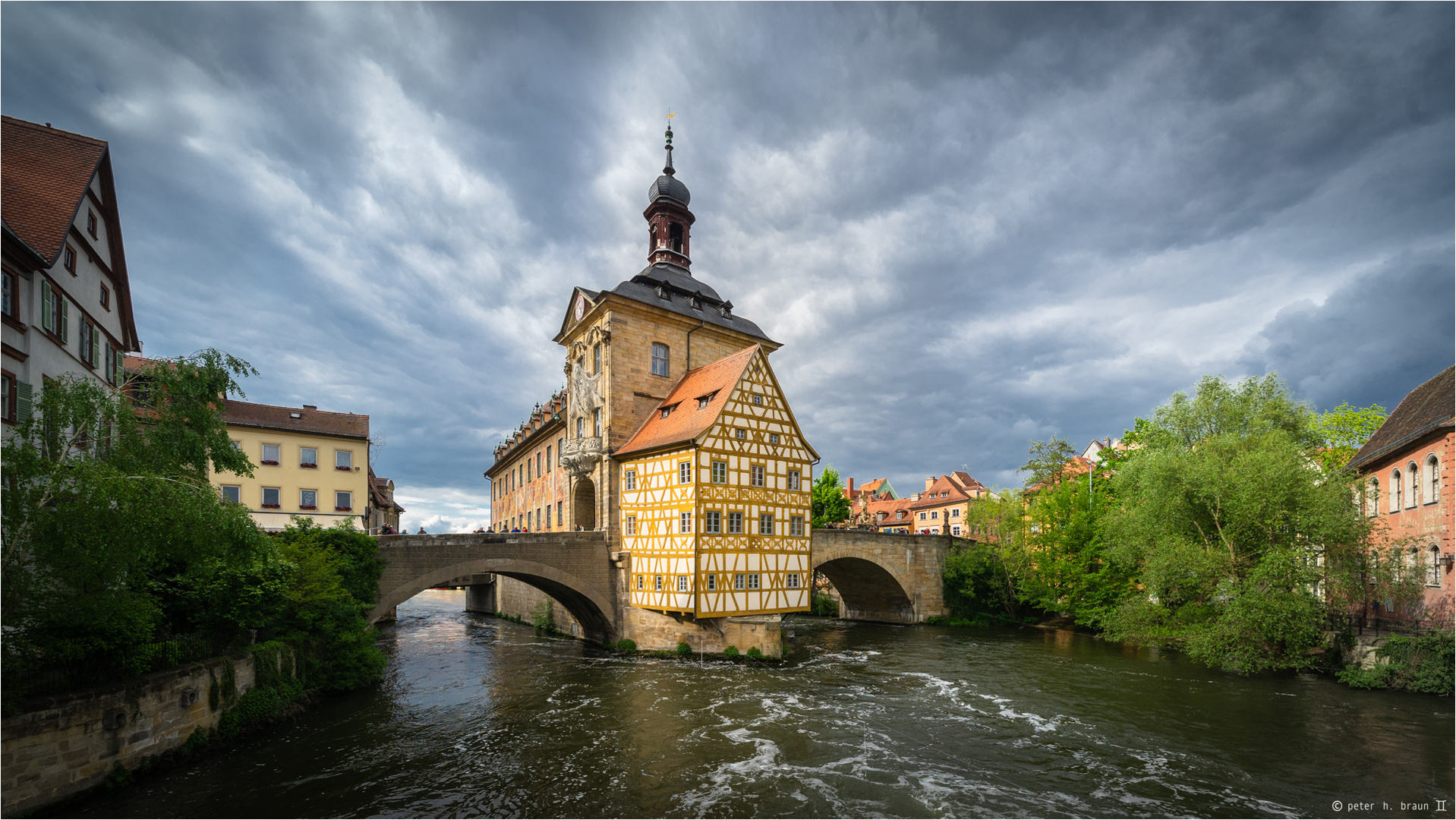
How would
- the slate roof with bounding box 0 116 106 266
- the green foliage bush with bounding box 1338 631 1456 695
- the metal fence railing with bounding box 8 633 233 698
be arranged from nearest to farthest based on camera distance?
the metal fence railing with bounding box 8 633 233 698
the slate roof with bounding box 0 116 106 266
the green foliage bush with bounding box 1338 631 1456 695

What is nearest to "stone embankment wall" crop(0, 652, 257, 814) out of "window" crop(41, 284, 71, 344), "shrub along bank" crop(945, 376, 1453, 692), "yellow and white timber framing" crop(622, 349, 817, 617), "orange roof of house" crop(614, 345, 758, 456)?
"window" crop(41, 284, 71, 344)

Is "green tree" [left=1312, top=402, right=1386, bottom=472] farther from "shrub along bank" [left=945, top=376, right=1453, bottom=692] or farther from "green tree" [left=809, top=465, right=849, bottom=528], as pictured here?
"green tree" [left=809, top=465, right=849, bottom=528]

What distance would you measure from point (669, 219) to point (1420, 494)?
29.0 meters

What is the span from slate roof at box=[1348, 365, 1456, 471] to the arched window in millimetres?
696

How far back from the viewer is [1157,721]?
52.5 ft

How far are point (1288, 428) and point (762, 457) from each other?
20.0 meters

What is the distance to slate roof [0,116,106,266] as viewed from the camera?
44.7 feet

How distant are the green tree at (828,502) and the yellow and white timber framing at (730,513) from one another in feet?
59.7

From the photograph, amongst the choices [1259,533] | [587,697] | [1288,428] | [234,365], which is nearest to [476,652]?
[587,697]

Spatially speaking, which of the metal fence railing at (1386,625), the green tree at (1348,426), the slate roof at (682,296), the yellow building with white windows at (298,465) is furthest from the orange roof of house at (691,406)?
the green tree at (1348,426)

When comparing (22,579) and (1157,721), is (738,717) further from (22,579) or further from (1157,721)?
(22,579)

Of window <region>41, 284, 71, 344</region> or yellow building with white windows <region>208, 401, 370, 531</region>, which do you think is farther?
yellow building with white windows <region>208, 401, 370, 531</region>

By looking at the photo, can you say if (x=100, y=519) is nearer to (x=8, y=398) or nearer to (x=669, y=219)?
(x=8, y=398)

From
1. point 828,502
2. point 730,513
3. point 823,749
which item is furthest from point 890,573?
point 823,749
